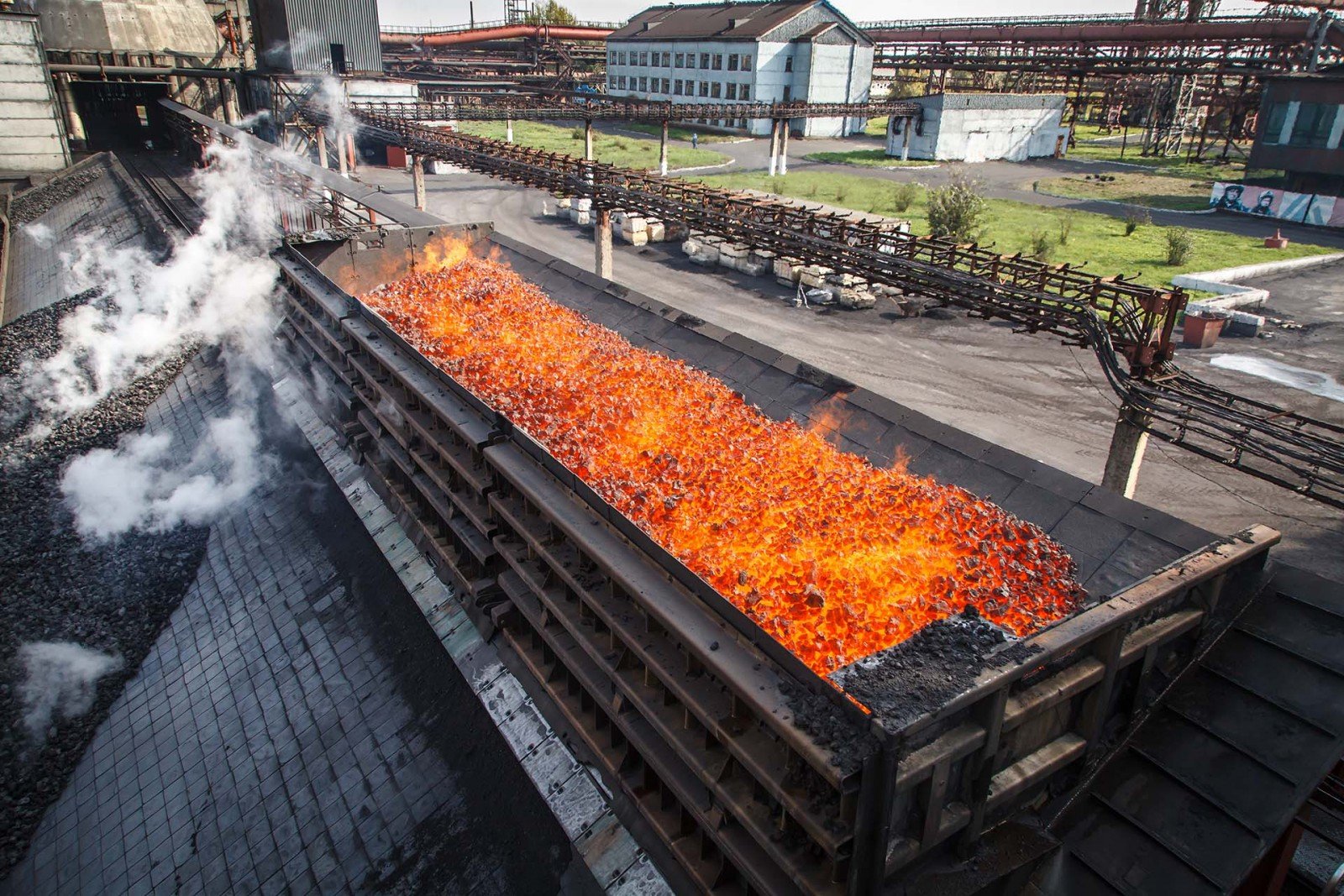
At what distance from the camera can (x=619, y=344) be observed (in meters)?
10.3

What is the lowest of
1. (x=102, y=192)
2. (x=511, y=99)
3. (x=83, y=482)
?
(x=83, y=482)

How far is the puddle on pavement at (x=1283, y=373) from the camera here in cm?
1833

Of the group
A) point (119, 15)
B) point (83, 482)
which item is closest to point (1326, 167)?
point (83, 482)

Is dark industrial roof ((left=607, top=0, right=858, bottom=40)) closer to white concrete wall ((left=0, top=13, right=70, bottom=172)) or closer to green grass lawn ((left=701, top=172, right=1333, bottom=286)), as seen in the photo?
green grass lawn ((left=701, top=172, right=1333, bottom=286))

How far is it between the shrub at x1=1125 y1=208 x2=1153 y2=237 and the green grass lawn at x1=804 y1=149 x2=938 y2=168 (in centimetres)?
1718

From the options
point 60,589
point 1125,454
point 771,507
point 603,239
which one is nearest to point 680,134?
point 603,239

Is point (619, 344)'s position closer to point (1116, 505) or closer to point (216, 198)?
point (1116, 505)

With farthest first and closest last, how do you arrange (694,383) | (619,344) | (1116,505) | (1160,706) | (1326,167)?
(1326,167) < (619,344) < (694,383) < (1116,505) < (1160,706)

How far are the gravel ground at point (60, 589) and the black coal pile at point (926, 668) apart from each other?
8.80 meters

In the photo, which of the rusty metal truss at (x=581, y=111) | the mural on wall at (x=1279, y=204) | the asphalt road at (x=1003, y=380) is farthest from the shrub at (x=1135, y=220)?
the rusty metal truss at (x=581, y=111)

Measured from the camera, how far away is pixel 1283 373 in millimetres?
19359

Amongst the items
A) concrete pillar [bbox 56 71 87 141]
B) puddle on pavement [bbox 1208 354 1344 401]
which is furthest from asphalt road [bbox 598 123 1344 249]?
concrete pillar [bbox 56 71 87 141]

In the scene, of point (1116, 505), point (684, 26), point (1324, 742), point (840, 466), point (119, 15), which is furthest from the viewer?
point (684, 26)

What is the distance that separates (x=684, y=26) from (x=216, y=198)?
175 feet
